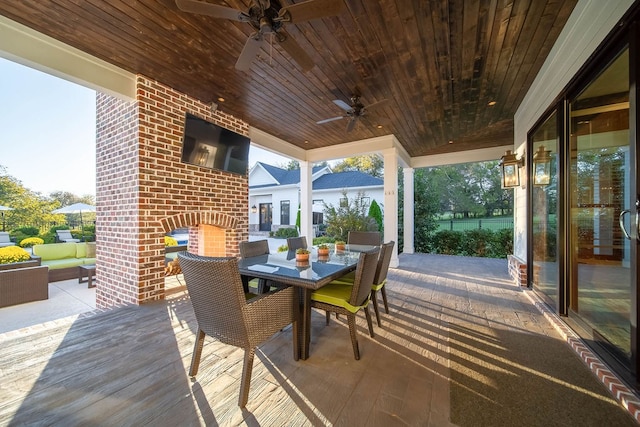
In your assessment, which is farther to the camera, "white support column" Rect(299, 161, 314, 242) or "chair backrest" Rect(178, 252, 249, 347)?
"white support column" Rect(299, 161, 314, 242)

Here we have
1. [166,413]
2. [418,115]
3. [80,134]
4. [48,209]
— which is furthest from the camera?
[48,209]

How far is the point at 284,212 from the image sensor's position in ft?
43.0

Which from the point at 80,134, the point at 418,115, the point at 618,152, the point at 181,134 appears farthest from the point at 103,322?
the point at 80,134

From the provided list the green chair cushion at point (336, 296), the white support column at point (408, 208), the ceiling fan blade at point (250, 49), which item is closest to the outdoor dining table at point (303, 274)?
the green chair cushion at point (336, 296)

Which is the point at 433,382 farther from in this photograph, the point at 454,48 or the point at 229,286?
the point at 454,48

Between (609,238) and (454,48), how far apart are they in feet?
7.74

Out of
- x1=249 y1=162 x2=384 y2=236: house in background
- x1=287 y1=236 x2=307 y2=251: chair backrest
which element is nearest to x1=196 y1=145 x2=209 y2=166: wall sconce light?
x1=287 y1=236 x2=307 y2=251: chair backrest

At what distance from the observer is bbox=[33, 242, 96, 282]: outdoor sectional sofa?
5.29m

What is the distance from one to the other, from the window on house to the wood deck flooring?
399 inches

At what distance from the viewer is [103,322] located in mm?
2557

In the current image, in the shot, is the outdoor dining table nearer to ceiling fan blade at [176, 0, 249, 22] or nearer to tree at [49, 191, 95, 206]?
ceiling fan blade at [176, 0, 249, 22]

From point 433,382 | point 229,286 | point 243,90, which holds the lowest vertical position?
point 433,382

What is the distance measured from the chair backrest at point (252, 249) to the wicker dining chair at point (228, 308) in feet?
3.82

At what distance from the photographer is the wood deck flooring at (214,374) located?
1.42 metres
